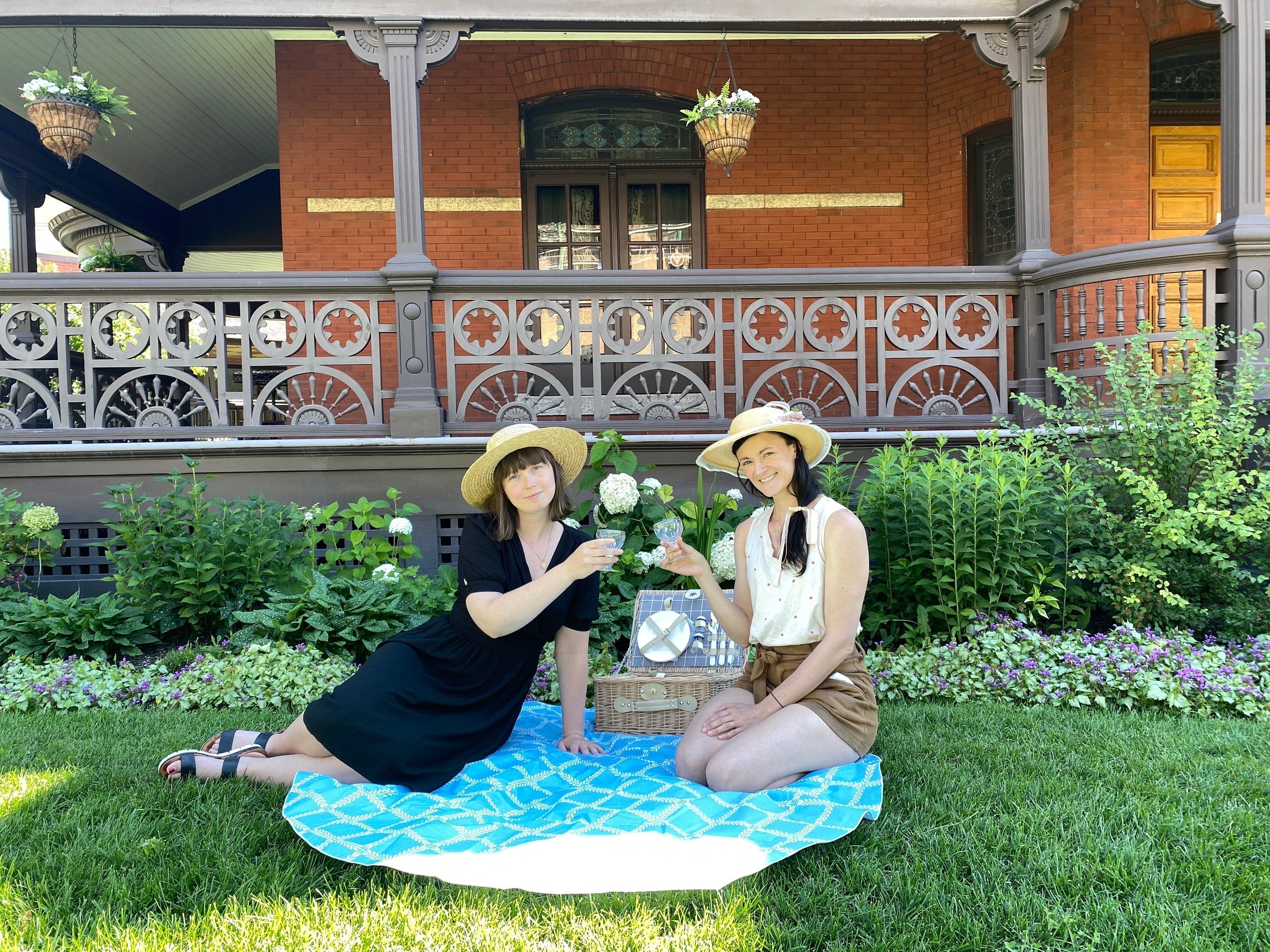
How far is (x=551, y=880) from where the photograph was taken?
2.46 metres

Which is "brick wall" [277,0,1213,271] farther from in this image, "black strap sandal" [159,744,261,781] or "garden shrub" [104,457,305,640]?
"black strap sandal" [159,744,261,781]

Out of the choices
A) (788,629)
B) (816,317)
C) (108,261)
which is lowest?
(788,629)

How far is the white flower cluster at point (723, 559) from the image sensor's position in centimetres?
490

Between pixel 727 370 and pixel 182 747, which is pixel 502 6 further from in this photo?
pixel 182 747

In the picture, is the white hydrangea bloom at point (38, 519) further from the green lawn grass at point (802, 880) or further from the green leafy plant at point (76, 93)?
the green leafy plant at point (76, 93)

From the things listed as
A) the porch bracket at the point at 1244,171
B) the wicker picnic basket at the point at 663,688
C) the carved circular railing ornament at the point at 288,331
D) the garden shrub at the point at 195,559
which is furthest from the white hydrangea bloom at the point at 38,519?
the porch bracket at the point at 1244,171

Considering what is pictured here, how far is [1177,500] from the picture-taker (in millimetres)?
5055

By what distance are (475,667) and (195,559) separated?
2.67m

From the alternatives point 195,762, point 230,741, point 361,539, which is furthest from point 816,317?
point 195,762

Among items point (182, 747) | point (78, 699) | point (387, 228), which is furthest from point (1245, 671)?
point (387, 228)

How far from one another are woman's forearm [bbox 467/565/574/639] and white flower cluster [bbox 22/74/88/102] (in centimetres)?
665

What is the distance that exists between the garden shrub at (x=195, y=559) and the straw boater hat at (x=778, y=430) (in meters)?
3.09

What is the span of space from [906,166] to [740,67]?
2.04 metres

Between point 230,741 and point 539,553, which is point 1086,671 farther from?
point 230,741
